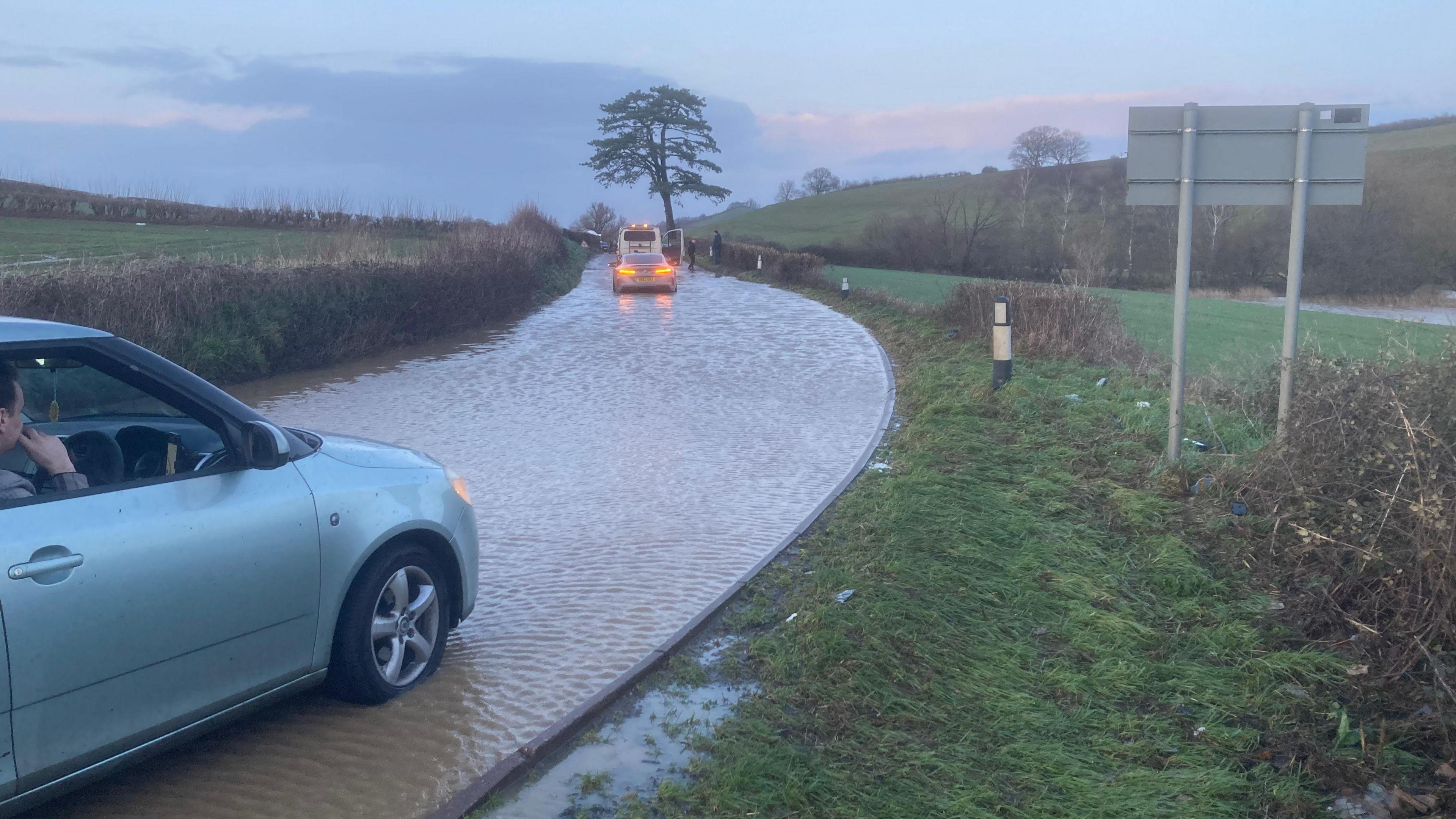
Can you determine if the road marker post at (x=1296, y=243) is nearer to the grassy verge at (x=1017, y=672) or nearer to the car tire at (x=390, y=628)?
the grassy verge at (x=1017, y=672)

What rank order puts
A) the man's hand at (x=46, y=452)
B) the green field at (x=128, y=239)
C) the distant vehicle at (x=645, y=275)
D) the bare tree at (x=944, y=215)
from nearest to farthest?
the man's hand at (x=46, y=452) → the green field at (x=128, y=239) → the distant vehicle at (x=645, y=275) → the bare tree at (x=944, y=215)

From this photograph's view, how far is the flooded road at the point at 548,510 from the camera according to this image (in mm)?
3871

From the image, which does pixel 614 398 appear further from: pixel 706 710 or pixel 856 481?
pixel 706 710

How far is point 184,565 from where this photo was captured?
11.3 ft

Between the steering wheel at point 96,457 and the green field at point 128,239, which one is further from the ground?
the green field at point 128,239

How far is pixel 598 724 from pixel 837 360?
13.4 meters

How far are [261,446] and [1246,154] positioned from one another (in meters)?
6.83

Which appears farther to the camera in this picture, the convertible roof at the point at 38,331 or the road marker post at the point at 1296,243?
the road marker post at the point at 1296,243

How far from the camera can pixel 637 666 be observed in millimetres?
4801

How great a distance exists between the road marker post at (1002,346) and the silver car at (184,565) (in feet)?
27.7

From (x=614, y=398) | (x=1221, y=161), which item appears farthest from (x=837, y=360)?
(x=1221, y=161)

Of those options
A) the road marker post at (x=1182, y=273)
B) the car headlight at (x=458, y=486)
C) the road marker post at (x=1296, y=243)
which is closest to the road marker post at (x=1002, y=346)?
the road marker post at (x=1182, y=273)

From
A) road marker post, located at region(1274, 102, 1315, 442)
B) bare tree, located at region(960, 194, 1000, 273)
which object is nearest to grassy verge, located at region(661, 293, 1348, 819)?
road marker post, located at region(1274, 102, 1315, 442)

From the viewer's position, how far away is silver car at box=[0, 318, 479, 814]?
10.1 feet
